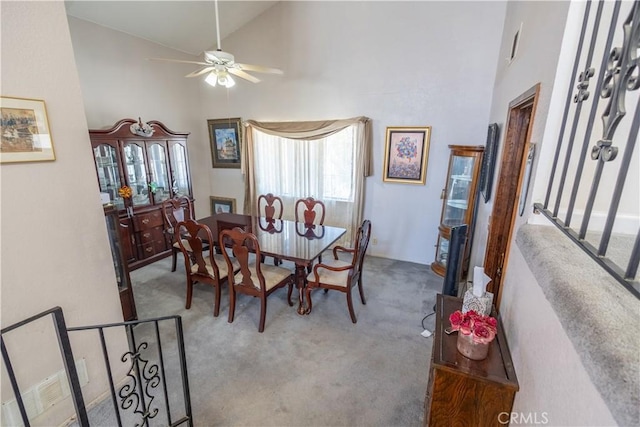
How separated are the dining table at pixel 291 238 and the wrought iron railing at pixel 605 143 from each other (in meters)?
1.84

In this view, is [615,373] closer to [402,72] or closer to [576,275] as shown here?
[576,275]

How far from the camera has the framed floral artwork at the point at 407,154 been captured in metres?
3.64

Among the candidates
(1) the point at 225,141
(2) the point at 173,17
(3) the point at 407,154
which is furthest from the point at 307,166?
(2) the point at 173,17

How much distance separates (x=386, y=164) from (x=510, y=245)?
99.4 inches

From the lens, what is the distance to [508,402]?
3.74ft

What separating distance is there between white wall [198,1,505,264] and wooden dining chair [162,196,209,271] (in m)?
1.77

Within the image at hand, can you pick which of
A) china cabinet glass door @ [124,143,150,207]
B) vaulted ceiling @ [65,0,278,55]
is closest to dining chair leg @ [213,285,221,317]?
china cabinet glass door @ [124,143,150,207]

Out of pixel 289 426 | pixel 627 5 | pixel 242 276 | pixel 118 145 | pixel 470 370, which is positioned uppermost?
pixel 627 5

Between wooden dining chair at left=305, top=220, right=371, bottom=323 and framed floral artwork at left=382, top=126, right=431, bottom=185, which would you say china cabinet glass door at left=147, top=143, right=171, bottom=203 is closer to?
wooden dining chair at left=305, top=220, right=371, bottom=323

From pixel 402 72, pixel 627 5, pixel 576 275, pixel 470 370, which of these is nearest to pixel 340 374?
pixel 470 370

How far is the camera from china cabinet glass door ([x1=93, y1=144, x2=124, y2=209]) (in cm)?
334

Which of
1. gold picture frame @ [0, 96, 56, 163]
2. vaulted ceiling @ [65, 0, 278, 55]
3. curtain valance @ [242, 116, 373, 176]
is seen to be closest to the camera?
gold picture frame @ [0, 96, 56, 163]

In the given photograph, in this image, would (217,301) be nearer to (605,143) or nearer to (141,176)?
(141,176)

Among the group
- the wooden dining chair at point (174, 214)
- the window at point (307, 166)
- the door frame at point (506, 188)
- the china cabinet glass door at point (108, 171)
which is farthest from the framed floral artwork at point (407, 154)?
the china cabinet glass door at point (108, 171)
